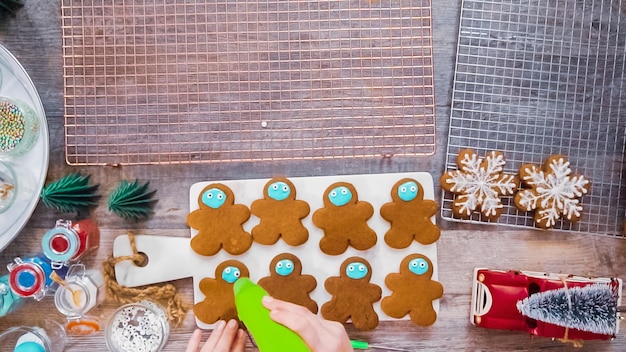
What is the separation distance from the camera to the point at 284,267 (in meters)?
1.13

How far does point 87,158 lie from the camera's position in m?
1.15

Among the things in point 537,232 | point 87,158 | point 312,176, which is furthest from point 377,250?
point 87,158

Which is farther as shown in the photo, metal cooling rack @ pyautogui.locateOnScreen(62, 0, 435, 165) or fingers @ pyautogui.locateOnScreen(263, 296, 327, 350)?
metal cooling rack @ pyautogui.locateOnScreen(62, 0, 435, 165)

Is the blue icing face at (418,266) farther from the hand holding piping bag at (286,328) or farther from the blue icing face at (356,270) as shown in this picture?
the hand holding piping bag at (286,328)

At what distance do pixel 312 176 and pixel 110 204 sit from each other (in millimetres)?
395

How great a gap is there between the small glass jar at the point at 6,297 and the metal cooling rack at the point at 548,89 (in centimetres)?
88

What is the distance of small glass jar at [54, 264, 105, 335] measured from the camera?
1.11m

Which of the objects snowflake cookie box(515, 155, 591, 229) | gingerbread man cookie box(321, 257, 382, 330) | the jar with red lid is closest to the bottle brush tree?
snowflake cookie box(515, 155, 591, 229)

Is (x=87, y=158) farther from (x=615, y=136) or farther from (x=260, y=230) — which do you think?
(x=615, y=136)

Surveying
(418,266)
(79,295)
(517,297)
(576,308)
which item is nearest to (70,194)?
(79,295)

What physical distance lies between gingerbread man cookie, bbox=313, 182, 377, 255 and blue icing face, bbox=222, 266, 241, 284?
172 mm

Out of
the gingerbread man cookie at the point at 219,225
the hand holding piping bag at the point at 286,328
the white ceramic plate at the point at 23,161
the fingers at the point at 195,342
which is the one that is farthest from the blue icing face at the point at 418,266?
the white ceramic plate at the point at 23,161

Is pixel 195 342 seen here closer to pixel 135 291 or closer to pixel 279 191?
pixel 135 291

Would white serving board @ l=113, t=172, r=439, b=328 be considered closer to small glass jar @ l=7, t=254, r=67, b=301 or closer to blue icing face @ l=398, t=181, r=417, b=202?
blue icing face @ l=398, t=181, r=417, b=202
